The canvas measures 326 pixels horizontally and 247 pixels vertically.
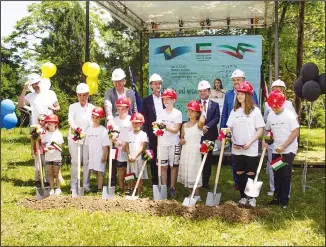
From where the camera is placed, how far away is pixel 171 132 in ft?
21.3

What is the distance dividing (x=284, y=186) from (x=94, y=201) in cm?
276

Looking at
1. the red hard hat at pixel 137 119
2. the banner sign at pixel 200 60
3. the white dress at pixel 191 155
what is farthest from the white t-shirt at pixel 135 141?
the banner sign at pixel 200 60

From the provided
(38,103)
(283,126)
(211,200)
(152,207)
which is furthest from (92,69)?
(283,126)

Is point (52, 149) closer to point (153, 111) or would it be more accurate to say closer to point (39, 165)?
point (39, 165)

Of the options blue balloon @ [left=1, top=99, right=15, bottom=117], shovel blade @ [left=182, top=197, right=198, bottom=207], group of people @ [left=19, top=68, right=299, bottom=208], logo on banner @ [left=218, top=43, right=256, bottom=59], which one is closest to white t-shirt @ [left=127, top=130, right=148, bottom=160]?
group of people @ [left=19, top=68, right=299, bottom=208]

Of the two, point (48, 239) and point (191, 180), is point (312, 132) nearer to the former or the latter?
point (191, 180)

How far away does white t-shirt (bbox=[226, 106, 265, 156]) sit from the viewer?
5.95 m

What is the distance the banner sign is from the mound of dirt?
4.55m

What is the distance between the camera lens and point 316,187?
25.5 feet

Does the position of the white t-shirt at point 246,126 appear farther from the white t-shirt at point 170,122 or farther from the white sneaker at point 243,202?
the white t-shirt at point 170,122

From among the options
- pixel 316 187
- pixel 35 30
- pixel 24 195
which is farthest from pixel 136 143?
pixel 35 30

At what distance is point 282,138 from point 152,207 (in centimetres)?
208

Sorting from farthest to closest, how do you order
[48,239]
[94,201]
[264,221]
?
[94,201] < [264,221] < [48,239]

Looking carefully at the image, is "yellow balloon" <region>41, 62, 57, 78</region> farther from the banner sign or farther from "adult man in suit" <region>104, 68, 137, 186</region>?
the banner sign
